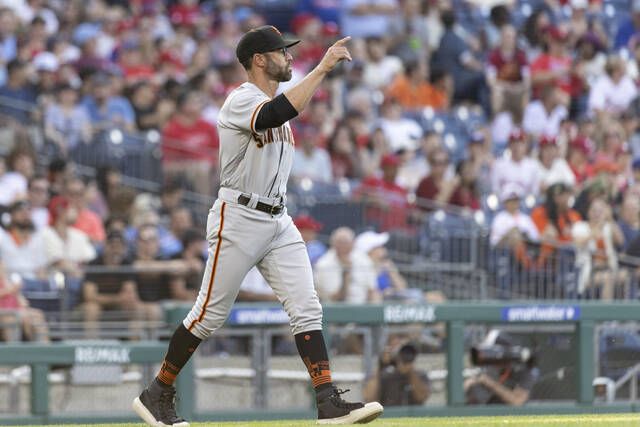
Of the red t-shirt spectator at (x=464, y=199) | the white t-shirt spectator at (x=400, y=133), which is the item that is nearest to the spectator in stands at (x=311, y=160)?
the white t-shirt spectator at (x=400, y=133)

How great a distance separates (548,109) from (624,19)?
258 cm

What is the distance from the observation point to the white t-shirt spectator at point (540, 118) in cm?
1700

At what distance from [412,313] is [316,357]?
362cm

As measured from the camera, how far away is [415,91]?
16.9m

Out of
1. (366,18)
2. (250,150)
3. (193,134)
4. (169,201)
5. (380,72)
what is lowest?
(250,150)

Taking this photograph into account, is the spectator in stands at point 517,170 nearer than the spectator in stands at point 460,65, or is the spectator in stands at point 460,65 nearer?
the spectator in stands at point 517,170

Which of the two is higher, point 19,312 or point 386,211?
point 386,211

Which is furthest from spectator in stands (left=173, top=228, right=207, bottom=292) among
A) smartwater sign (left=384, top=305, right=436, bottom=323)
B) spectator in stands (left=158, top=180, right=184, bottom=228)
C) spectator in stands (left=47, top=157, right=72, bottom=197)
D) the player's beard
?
the player's beard

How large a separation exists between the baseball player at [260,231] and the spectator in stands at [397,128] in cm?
844

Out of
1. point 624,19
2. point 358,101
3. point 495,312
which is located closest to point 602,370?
point 495,312

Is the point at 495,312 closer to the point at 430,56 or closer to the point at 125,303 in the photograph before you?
the point at 125,303

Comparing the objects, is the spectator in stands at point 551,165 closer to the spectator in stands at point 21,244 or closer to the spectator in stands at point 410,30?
the spectator in stands at point 410,30

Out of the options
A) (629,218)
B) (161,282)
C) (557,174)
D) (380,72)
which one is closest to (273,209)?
(161,282)

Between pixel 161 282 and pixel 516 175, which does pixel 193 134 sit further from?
pixel 516 175
